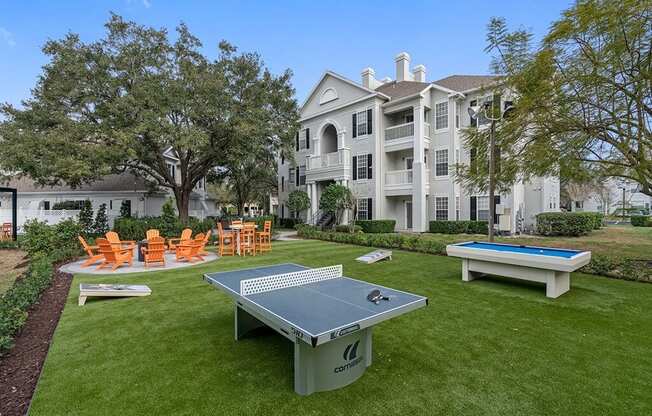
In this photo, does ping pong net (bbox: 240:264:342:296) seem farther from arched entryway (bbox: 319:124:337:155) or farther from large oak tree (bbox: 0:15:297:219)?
arched entryway (bbox: 319:124:337:155)

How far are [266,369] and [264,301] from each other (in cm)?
89

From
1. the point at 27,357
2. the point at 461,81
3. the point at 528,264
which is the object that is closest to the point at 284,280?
the point at 27,357

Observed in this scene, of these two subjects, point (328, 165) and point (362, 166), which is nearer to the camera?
point (362, 166)

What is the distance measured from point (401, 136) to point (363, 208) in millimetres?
5648

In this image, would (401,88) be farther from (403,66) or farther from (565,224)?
(565,224)

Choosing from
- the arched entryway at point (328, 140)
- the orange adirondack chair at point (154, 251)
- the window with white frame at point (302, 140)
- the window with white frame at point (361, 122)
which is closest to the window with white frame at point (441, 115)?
the window with white frame at point (361, 122)

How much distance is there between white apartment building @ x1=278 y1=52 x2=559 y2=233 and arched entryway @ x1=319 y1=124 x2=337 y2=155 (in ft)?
0.27

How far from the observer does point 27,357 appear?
438 cm

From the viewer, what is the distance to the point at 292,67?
21688 millimetres

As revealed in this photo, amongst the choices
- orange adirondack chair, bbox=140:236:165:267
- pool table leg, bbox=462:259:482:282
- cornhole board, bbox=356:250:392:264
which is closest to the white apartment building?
cornhole board, bbox=356:250:392:264

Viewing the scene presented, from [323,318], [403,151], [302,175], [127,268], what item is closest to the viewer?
[323,318]

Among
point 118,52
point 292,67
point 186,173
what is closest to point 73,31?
point 118,52

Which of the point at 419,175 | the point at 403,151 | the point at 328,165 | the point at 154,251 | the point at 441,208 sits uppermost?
the point at 403,151

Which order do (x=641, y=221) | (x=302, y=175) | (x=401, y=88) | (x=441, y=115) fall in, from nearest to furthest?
(x=441, y=115)
(x=401, y=88)
(x=302, y=175)
(x=641, y=221)
